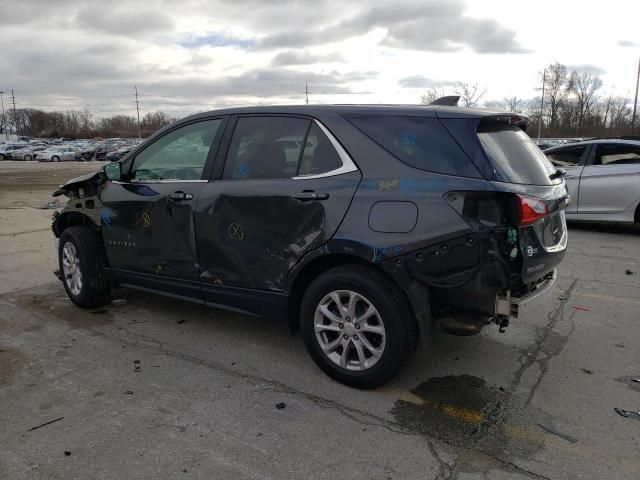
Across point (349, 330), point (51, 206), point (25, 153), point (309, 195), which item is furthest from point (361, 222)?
point (25, 153)

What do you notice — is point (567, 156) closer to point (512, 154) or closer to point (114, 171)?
point (512, 154)

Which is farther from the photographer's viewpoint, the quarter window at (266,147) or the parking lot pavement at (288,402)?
the quarter window at (266,147)

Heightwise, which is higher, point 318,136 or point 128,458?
point 318,136

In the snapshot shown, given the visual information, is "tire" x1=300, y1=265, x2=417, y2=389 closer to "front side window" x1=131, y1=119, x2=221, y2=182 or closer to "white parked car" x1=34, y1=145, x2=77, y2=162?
"front side window" x1=131, y1=119, x2=221, y2=182

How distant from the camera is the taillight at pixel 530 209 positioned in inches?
123

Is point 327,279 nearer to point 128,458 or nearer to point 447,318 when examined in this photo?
point 447,318

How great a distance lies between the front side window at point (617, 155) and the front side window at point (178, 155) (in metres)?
7.75

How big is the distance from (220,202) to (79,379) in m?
1.59

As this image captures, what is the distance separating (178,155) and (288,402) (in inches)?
89.9

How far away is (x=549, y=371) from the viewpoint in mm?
3818

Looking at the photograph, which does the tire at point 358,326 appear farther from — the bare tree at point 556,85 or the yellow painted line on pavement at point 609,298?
the bare tree at point 556,85

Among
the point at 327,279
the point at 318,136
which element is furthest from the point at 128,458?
the point at 318,136

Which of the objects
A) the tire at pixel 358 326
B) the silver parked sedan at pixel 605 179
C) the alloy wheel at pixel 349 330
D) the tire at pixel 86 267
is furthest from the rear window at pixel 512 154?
the silver parked sedan at pixel 605 179

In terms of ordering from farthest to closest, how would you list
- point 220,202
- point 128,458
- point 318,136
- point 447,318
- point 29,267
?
point 29,267 < point 220,202 < point 318,136 < point 447,318 < point 128,458
